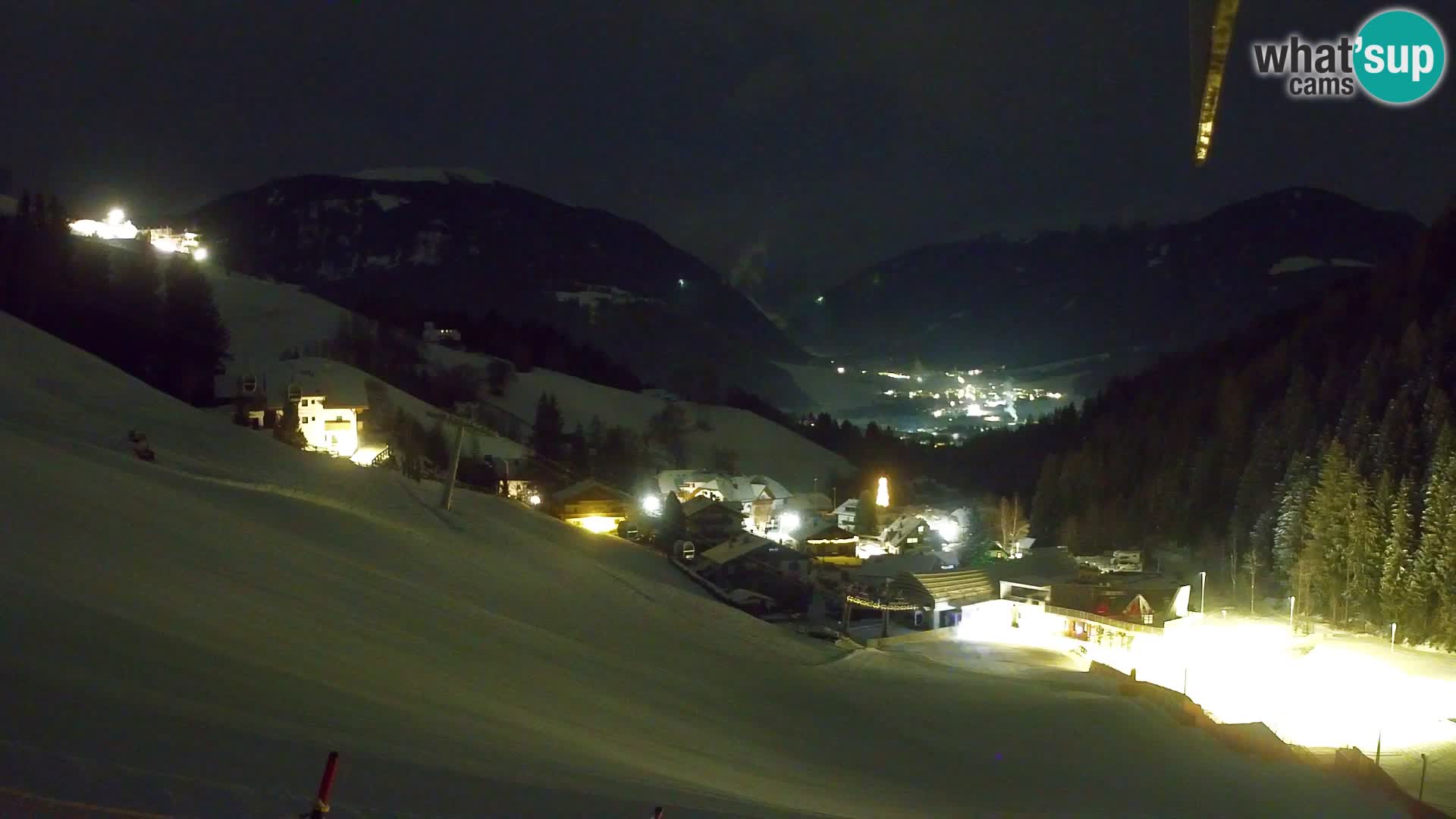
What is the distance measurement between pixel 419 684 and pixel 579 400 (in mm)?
65592

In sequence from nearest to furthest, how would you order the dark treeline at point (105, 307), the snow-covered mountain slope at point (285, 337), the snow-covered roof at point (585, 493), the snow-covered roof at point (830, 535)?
the dark treeline at point (105, 307) → the snow-covered roof at point (585, 493) → the snow-covered roof at point (830, 535) → the snow-covered mountain slope at point (285, 337)

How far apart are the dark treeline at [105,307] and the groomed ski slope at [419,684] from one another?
17244 millimetres

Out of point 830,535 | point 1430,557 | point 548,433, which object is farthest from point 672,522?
point 1430,557

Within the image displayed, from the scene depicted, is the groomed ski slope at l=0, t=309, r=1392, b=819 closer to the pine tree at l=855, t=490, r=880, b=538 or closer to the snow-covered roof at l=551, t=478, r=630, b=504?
the snow-covered roof at l=551, t=478, r=630, b=504

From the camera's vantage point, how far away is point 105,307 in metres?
35.4

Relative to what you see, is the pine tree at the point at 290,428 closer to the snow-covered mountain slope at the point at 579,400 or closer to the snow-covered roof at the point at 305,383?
the snow-covered roof at the point at 305,383

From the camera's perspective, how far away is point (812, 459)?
70.5m

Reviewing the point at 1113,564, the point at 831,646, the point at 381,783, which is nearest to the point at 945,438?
the point at 1113,564

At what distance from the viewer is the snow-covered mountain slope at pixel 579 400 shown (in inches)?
2522

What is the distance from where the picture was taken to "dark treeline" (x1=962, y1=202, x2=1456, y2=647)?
26500mm

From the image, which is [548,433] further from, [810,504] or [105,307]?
[105,307]

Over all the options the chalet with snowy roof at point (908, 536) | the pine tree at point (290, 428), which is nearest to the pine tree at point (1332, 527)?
the chalet with snowy roof at point (908, 536)

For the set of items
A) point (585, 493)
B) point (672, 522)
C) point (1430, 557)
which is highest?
point (1430, 557)

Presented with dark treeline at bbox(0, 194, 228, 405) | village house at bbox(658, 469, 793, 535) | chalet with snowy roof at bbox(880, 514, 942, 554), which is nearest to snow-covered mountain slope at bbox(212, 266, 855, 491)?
village house at bbox(658, 469, 793, 535)
